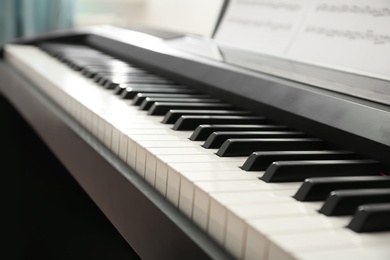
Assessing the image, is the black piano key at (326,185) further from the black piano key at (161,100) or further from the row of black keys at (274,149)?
the black piano key at (161,100)

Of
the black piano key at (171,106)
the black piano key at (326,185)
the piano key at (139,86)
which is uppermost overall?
the black piano key at (326,185)

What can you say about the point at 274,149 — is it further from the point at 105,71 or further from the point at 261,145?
the point at 105,71

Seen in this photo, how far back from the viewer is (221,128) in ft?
2.84

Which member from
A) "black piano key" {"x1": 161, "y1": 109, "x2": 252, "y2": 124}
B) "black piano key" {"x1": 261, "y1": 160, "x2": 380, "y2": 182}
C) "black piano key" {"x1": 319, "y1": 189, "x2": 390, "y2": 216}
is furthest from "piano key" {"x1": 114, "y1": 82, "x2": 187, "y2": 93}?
"black piano key" {"x1": 319, "y1": 189, "x2": 390, "y2": 216}

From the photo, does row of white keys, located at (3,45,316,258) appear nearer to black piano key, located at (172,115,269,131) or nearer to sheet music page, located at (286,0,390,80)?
black piano key, located at (172,115,269,131)

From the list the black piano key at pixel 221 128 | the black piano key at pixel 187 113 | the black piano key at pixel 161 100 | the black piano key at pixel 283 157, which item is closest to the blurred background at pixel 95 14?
the black piano key at pixel 161 100

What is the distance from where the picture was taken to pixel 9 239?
6.45 feet

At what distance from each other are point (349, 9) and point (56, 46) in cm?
116

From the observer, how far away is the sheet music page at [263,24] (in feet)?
3.95

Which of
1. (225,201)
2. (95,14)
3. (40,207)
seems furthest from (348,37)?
(95,14)

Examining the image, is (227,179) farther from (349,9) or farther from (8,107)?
(8,107)

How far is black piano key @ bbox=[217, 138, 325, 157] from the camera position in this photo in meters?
0.76

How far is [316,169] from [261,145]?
0.39 feet

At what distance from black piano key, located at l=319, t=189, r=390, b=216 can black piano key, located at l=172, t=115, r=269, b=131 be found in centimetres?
37
